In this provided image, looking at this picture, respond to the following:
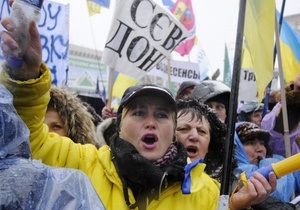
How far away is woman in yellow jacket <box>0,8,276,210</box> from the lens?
52.1 inches

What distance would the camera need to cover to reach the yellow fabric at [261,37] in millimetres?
1714

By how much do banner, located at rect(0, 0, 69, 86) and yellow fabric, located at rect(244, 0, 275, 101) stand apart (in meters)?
2.81

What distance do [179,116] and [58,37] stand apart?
8.99ft

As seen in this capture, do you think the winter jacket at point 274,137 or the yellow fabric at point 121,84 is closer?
the winter jacket at point 274,137

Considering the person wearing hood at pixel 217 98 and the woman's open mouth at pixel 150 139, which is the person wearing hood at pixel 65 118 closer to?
the woman's open mouth at pixel 150 139

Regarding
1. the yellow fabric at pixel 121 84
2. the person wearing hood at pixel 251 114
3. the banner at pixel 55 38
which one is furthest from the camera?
the yellow fabric at pixel 121 84

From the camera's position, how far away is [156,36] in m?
4.09

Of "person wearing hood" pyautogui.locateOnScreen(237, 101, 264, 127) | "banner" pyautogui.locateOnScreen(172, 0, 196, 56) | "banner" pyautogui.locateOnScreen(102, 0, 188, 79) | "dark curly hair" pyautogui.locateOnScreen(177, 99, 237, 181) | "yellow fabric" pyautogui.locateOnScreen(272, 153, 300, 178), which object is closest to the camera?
"yellow fabric" pyautogui.locateOnScreen(272, 153, 300, 178)

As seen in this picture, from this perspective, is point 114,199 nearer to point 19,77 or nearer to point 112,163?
point 112,163

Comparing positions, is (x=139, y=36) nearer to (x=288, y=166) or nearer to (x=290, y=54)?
(x=290, y=54)

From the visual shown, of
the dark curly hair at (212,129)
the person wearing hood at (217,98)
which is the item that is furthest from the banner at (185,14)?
the dark curly hair at (212,129)

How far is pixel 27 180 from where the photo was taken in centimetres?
69

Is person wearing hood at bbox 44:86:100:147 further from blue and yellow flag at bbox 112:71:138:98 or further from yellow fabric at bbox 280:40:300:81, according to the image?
blue and yellow flag at bbox 112:71:138:98

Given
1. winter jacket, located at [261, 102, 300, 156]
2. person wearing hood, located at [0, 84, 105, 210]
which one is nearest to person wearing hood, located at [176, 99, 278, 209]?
winter jacket, located at [261, 102, 300, 156]
